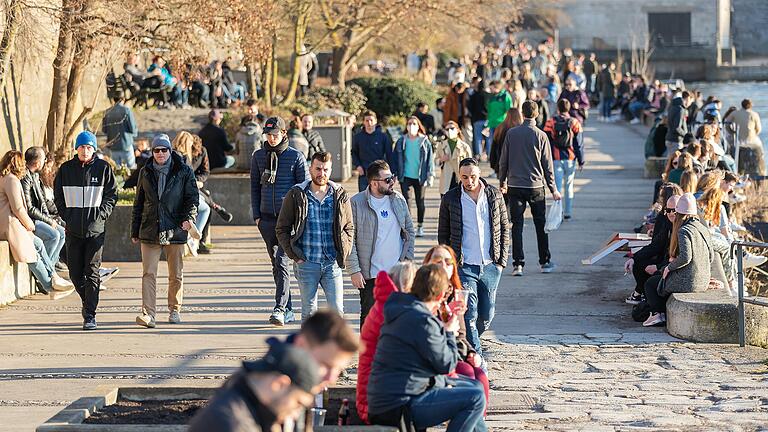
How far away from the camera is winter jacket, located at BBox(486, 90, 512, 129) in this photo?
80.3 feet

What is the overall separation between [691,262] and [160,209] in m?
4.83

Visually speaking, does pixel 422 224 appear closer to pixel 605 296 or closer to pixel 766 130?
pixel 605 296

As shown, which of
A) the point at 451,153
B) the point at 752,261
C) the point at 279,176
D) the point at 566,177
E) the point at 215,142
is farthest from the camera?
the point at 215,142

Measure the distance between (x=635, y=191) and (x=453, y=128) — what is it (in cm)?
773

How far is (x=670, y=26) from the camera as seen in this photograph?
90750 mm

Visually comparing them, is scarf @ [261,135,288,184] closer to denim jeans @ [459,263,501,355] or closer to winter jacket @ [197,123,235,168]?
denim jeans @ [459,263,501,355]

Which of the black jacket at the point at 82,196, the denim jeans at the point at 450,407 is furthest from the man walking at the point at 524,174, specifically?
the denim jeans at the point at 450,407

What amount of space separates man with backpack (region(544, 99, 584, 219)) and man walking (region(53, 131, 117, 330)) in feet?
26.8

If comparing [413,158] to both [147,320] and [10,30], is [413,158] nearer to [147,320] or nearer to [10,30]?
[10,30]

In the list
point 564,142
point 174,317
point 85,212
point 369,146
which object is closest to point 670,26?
point 564,142

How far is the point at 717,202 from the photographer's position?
1391cm

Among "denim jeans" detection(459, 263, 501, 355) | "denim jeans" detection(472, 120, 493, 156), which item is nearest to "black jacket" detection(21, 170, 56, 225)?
"denim jeans" detection(459, 263, 501, 355)

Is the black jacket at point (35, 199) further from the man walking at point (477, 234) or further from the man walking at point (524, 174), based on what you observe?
the man walking at point (524, 174)

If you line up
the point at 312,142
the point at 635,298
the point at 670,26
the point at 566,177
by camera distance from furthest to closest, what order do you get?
the point at 670,26 → the point at 566,177 → the point at 312,142 → the point at 635,298
